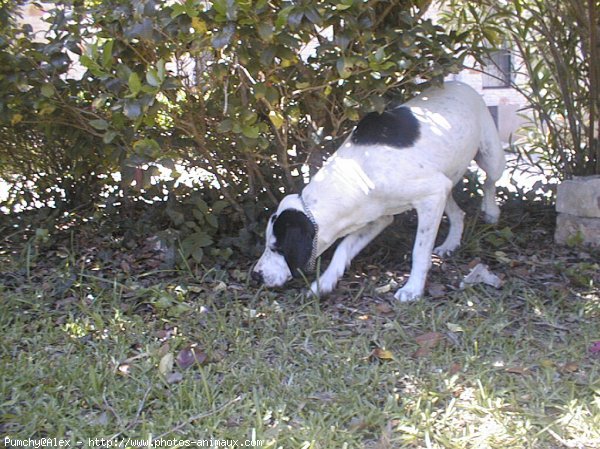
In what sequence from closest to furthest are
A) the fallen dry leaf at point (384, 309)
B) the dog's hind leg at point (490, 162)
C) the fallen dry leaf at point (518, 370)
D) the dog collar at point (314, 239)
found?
the fallen dry leaf at point (518, 370) < the fallen dry leaf at point (384, 309) < the dog collar at point (314, 239) < the dog's hind leg at point (490, 162)

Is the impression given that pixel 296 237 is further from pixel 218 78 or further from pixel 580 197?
pixel 580 197

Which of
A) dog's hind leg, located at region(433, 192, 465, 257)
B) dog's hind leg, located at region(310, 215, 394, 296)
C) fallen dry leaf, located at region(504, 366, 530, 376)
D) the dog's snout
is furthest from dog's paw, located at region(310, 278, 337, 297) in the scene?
fallen dry leaf, located at region(504, 366, 530, 376)

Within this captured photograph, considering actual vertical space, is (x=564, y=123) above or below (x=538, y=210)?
above

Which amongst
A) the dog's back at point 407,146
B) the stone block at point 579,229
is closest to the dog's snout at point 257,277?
the dog's back at point 407,146

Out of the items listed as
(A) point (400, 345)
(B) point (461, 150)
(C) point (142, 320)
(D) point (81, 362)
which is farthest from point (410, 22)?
(D) point (81, 362)

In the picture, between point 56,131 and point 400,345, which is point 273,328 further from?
point 56,131

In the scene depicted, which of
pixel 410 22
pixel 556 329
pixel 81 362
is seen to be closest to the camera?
pixel 81 362

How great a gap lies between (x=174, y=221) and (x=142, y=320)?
1027mm

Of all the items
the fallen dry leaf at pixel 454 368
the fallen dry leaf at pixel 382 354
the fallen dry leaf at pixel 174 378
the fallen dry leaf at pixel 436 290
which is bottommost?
the fallen dry leaf at pixel 436 290

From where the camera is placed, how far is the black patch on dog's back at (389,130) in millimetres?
4176

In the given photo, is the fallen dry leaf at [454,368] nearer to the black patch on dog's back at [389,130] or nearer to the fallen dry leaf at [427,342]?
the fallen dry leaf at [427,342]

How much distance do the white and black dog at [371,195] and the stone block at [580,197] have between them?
44.3 inches

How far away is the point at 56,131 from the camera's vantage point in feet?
16.3

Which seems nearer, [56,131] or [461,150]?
[461,150]
